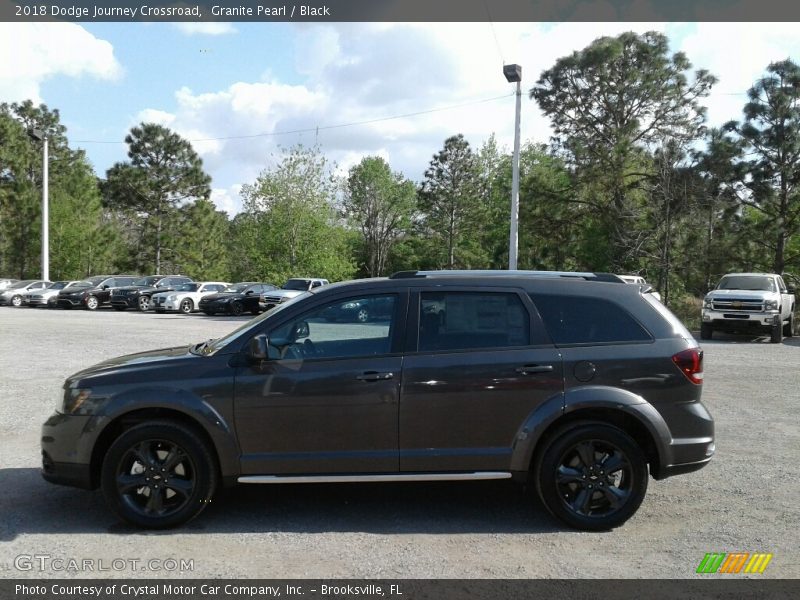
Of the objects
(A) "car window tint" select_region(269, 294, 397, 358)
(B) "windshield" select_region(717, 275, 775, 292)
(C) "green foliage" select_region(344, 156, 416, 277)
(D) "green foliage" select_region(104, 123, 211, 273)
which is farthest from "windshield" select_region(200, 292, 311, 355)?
(C) "green foliage" select_region(344, 156, 416, 277)

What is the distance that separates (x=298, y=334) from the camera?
16.3ft

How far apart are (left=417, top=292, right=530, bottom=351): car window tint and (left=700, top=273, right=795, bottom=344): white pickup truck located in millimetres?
18050

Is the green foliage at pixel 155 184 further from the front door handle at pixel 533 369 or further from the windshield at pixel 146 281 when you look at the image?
the front door handle at pixel 533 369

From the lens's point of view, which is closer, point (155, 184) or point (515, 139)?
point (515, 139)

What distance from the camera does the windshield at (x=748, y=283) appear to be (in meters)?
21.5

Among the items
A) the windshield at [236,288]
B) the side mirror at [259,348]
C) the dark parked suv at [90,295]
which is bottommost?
the dark parked suv at [90,295]

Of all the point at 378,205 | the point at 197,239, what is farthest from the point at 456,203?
the point at 197,239

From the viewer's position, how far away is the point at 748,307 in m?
20.5

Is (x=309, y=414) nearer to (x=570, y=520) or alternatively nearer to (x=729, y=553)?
(x=570, y=520)

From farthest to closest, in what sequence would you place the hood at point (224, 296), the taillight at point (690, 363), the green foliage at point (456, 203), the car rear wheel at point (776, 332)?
the green foliage at point (456, 203) < the hood at point (224, 296) < the car rear wheel at point (776, 332) < the taillight at point (690, 363)

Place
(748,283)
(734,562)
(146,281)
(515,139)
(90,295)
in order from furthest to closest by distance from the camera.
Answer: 1. (146,281)
2. (90,295)
3. (515,139)
4. (748,283)
5. (734,562)

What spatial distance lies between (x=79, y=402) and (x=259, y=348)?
1.33m

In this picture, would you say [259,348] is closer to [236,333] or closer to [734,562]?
[236,333]

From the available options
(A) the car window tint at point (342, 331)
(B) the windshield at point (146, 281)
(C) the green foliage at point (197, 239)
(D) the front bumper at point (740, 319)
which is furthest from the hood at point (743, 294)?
Answer: (C) the green foliage at point (197, 239)
